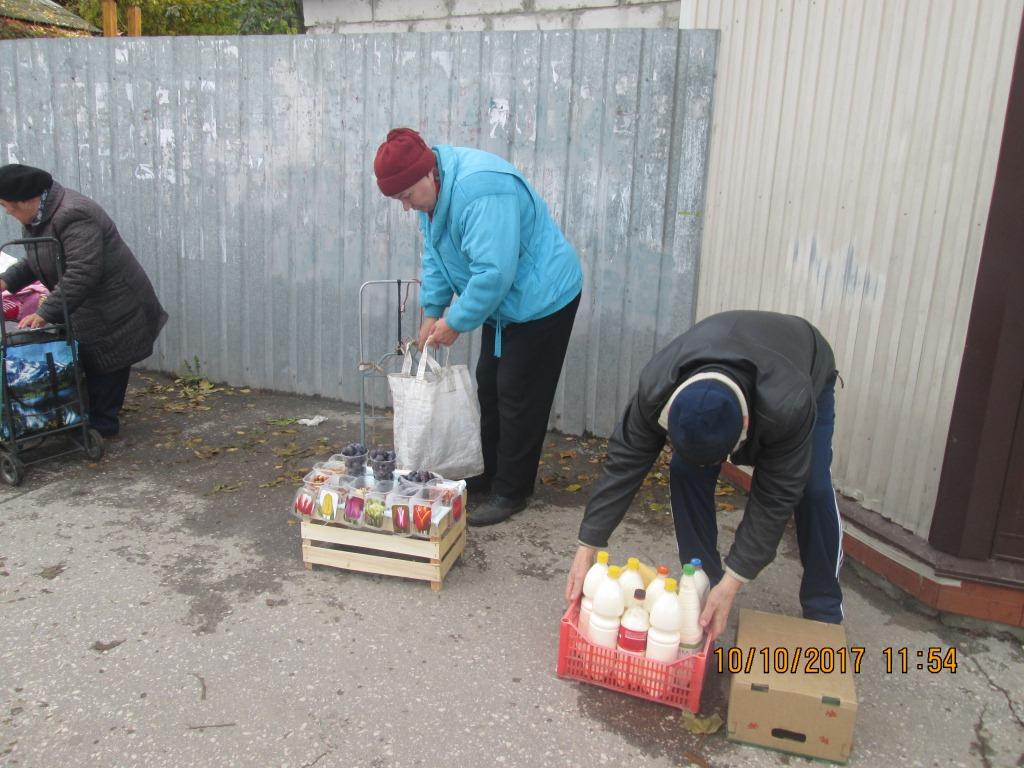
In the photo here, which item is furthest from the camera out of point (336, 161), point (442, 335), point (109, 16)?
point (109, 16)

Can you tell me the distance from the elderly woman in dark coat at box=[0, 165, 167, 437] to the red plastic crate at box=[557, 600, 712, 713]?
3595 millimetres

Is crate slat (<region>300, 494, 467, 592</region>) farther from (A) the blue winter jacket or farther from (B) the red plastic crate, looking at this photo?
(A) the blue winter jacket

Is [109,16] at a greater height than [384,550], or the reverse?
[109,16]

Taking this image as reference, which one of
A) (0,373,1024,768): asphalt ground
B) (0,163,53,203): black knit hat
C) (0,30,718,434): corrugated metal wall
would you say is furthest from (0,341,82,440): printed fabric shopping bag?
(0,30,718,434): corrugated metal wall

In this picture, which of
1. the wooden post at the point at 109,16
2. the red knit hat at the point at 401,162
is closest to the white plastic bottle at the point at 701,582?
the red knit hat at the point at 401,162

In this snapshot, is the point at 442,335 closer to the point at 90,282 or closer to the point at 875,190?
the point at 875,190

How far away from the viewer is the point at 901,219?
336cm

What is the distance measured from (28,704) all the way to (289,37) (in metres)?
4.43

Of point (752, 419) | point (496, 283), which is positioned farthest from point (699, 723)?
point (496, 283)

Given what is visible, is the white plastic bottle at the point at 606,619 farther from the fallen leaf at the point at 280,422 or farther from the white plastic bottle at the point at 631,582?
the fallen leaf at the point at 280,422

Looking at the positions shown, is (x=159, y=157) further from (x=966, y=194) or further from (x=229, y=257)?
(x=966, y=194)

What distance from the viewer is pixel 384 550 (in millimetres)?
3463

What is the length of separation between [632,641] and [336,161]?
Result: 4132 mm

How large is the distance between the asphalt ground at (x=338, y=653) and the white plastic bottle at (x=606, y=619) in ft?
0.51
